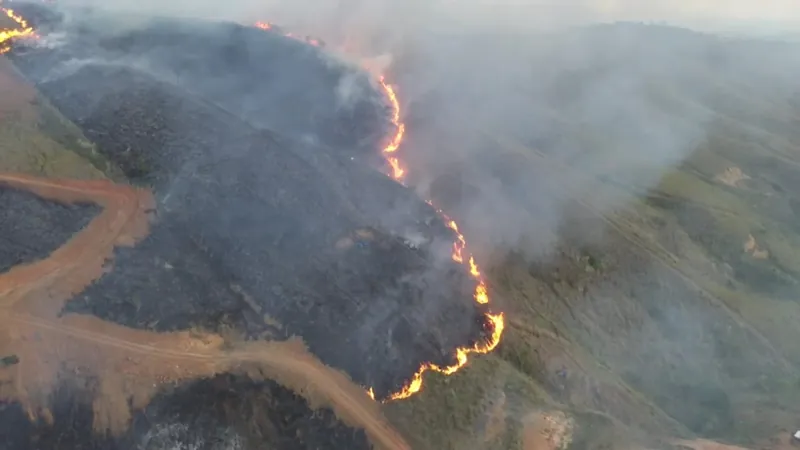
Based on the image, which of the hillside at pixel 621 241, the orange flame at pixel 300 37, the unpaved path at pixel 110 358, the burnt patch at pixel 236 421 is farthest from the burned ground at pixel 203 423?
the orange flame at pixel 300 37

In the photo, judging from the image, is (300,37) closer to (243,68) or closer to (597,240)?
(243,68)

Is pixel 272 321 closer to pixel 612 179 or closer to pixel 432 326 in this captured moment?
pixel 432 326

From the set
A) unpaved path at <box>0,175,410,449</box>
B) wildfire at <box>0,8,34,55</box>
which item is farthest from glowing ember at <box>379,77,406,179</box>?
wildfire at <box>0,8,34,55</box>

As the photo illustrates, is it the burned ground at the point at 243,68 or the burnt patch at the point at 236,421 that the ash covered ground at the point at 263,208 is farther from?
the burnt patch at the point at 236,421

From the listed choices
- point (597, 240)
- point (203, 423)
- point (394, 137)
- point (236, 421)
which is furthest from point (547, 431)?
point (394, 137)

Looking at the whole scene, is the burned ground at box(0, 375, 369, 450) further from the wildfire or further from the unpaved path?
the wildfire

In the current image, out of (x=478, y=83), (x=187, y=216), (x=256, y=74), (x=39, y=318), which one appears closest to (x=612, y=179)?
(x=478, y=83)
